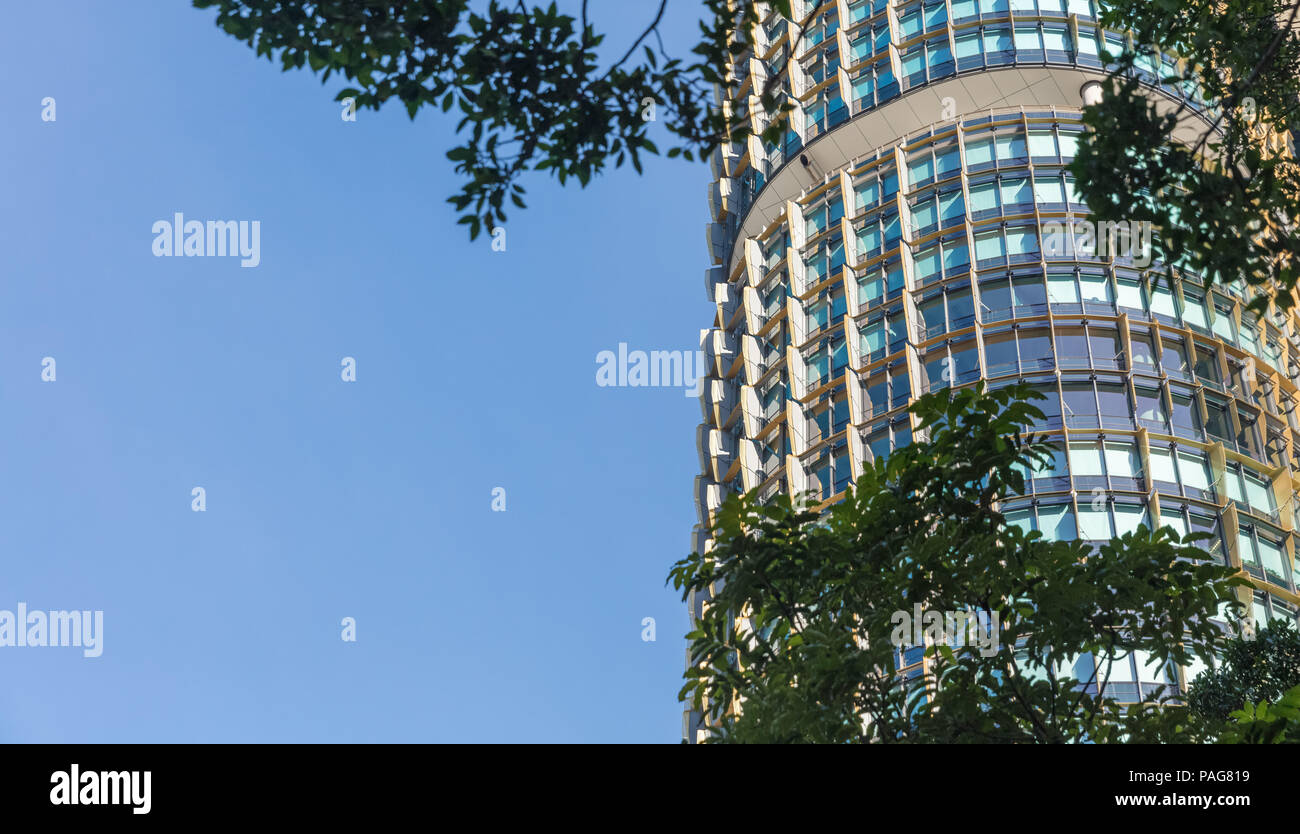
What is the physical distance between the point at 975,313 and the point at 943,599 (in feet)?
115

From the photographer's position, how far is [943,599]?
11.9m

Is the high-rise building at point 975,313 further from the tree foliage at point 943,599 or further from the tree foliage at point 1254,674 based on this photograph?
the tree foliage at point 943,599

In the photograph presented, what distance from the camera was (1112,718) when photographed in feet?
38.9

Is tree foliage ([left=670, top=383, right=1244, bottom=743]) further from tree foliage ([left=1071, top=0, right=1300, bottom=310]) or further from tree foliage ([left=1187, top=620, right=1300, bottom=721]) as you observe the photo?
tree foliage ([left=1187, top=620, right=1300, bottom=721])

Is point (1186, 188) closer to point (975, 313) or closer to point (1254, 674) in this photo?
point (1254, 674)

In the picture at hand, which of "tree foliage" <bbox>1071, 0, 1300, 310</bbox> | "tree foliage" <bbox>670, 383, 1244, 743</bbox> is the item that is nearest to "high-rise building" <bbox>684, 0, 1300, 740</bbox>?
"tree foliage" <bbox>670, 383, 1244, 743</bbox>

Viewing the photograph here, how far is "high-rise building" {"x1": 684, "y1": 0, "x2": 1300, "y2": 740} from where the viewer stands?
4254 centimetres

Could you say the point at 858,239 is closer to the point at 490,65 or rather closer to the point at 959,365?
the point at 959,365

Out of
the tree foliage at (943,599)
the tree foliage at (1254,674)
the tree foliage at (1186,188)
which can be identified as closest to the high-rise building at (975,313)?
the tree foliage at (1254,674)

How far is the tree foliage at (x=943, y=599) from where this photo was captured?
36.9 ft

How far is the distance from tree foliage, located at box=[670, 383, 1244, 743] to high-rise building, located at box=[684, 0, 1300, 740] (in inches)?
1060
